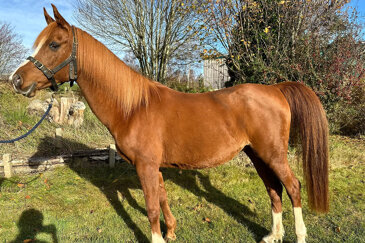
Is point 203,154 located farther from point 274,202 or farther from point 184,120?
point 274,202

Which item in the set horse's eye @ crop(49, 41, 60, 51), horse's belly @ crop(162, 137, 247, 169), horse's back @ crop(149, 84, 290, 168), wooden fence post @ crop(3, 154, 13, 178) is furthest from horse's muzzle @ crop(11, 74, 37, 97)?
wooden fence post @ crop(3, 154, 13, 178)

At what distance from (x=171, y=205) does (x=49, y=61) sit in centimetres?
266

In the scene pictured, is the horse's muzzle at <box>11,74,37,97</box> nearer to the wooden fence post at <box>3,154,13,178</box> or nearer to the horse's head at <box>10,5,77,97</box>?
the horse's head at <box>10,5,77,97</box>

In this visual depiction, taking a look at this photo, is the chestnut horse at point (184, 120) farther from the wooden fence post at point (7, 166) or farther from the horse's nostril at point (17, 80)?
the wooden fence post at point (7, 166)

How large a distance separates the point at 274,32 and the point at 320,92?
1964 mm

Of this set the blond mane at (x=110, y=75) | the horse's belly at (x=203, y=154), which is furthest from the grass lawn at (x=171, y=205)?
the blond mane at (x=110, y=75)

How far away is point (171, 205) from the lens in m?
3.57

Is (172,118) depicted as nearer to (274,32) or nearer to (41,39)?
(41,39)

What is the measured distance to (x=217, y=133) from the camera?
2301 mm

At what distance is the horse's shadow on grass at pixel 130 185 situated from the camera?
3121 millimetres

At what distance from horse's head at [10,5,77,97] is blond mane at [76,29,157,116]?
0.31ft

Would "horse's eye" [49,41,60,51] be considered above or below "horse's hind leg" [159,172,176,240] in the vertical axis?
above

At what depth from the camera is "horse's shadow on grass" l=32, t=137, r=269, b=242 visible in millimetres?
3121

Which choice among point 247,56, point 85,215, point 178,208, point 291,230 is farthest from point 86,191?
point 247,56
